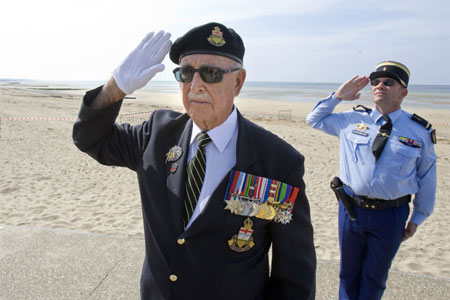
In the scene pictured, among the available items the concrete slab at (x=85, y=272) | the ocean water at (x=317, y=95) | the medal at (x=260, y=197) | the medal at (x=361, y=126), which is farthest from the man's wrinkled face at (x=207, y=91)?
the ocean water at (x=317, y=95)

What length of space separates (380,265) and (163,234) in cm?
192

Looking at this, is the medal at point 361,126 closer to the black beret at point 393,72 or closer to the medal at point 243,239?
the black beret at point 393,72

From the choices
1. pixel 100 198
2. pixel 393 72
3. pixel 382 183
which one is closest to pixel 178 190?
pixel 382 183

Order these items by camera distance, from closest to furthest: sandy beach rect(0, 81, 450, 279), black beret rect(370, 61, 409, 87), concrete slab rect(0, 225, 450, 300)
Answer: black beret rect(370, 61, 409, 87)
concrete slab rect(0, 225, 450, 300)
sandy beach rect(0, 81, 450, 279)

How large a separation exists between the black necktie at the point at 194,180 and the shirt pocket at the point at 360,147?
174cm

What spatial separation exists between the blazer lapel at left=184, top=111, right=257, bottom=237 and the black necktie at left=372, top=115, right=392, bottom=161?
1.52 metres

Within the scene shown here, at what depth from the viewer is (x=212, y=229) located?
4.83ft

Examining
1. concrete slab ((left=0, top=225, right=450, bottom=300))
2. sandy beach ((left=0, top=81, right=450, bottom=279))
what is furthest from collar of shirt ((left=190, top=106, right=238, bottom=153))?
sandy beach ((left=0, top=81, right=450, bottom=279))

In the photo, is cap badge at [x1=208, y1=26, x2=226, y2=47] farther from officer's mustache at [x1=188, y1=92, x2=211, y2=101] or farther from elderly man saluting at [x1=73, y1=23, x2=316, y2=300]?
officer's mustache at [x1=188, y1=92, x2=211, y2=101]

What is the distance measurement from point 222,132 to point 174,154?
259mm

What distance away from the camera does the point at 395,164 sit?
258 centimetres

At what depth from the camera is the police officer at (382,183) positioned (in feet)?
8.50

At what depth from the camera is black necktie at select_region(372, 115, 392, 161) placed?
2.65 meters

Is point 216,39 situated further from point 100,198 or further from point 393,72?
point 100,198
